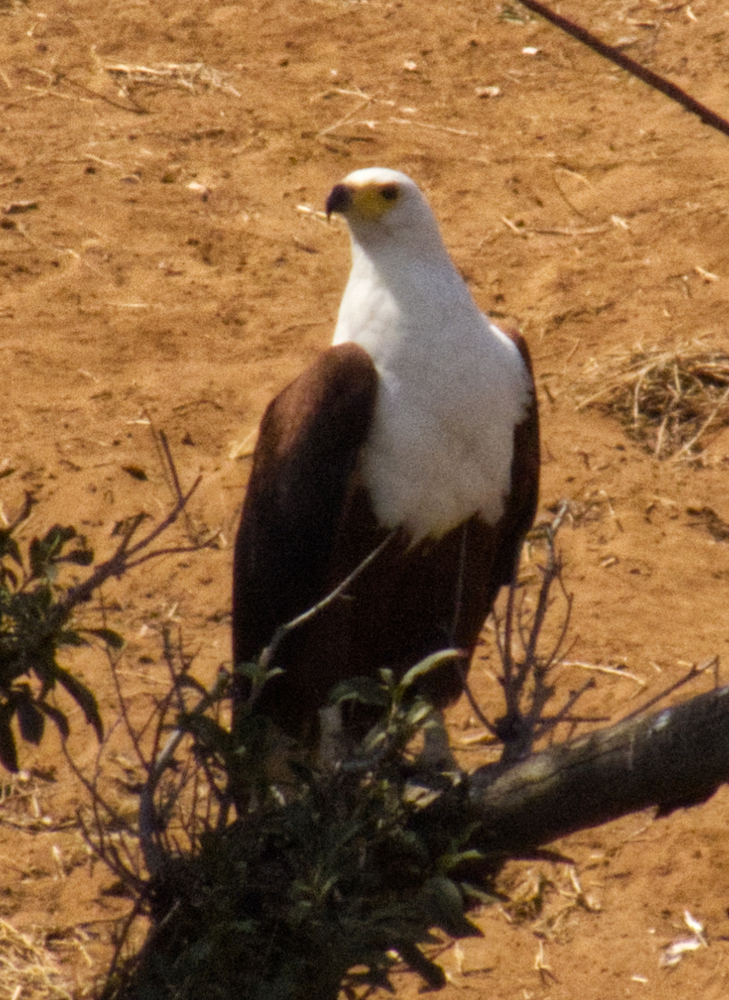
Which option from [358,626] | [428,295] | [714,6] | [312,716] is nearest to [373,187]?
[428,295]

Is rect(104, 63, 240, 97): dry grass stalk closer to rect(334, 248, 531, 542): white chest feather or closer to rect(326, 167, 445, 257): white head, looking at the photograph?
rect(326, 167, 445, 257): white head

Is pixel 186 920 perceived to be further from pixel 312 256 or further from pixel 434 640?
pixel 312 256

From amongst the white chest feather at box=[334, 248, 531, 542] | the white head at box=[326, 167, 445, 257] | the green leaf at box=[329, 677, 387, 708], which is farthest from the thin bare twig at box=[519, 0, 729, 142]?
the white head at box=[326, 167, 445, 257]

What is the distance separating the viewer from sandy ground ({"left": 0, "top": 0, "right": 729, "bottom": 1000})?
405cm

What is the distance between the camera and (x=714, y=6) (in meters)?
8.74

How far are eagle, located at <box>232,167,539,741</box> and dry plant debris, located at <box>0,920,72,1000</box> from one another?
2.62ft

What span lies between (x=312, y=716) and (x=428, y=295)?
1.07m

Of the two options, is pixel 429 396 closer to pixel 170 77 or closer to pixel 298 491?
pixel 298 491

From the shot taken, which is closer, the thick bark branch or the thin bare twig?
the thin bare twig

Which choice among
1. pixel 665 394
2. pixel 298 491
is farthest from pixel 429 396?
pixel 665 394

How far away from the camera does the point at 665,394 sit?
5809 mm

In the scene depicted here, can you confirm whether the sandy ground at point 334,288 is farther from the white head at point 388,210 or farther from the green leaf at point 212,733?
the green leaf at point 212,733

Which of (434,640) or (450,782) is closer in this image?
(450,782)

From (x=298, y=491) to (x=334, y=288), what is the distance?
9.90 ft
